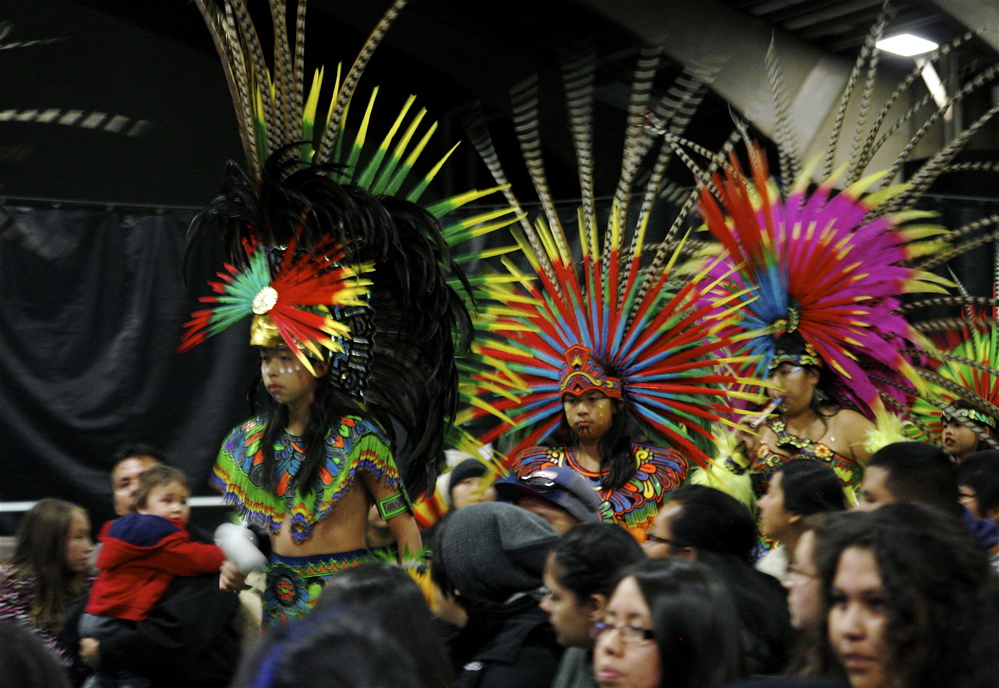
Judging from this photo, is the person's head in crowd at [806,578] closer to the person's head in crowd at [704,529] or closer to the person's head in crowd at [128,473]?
the person's head in crowd at [704,529]

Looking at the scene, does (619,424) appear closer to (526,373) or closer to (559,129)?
(526,373)

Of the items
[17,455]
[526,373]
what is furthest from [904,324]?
[17,455]

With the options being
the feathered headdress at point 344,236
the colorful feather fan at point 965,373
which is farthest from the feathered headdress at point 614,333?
the colorful feather fan at point 965,373

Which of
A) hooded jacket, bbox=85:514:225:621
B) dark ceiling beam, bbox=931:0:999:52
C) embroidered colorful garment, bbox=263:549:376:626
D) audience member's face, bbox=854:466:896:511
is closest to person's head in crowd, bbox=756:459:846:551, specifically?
audience member's face, bbox=854:466:896:511

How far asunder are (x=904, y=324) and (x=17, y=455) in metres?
3.46

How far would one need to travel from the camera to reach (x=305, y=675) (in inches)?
33.2

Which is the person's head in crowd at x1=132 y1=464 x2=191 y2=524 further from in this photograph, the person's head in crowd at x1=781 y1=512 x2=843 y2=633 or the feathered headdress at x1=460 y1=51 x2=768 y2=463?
the person's head in crowd at x1=781 y1=512 x2=843 y2=633

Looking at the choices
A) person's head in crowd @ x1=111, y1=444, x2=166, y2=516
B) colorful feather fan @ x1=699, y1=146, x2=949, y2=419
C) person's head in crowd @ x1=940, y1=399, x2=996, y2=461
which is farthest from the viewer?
person's head in crowd @ x1=940, y1=399, x2=996, y2=461

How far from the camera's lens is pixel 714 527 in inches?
93.9

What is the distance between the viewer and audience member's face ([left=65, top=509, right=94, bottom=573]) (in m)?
3.03

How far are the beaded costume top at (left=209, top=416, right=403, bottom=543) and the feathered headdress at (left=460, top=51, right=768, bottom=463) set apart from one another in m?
0.49

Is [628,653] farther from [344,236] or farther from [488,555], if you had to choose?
[344,236]

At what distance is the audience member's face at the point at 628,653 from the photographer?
167cm

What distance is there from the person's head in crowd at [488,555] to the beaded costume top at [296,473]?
0.67 m
